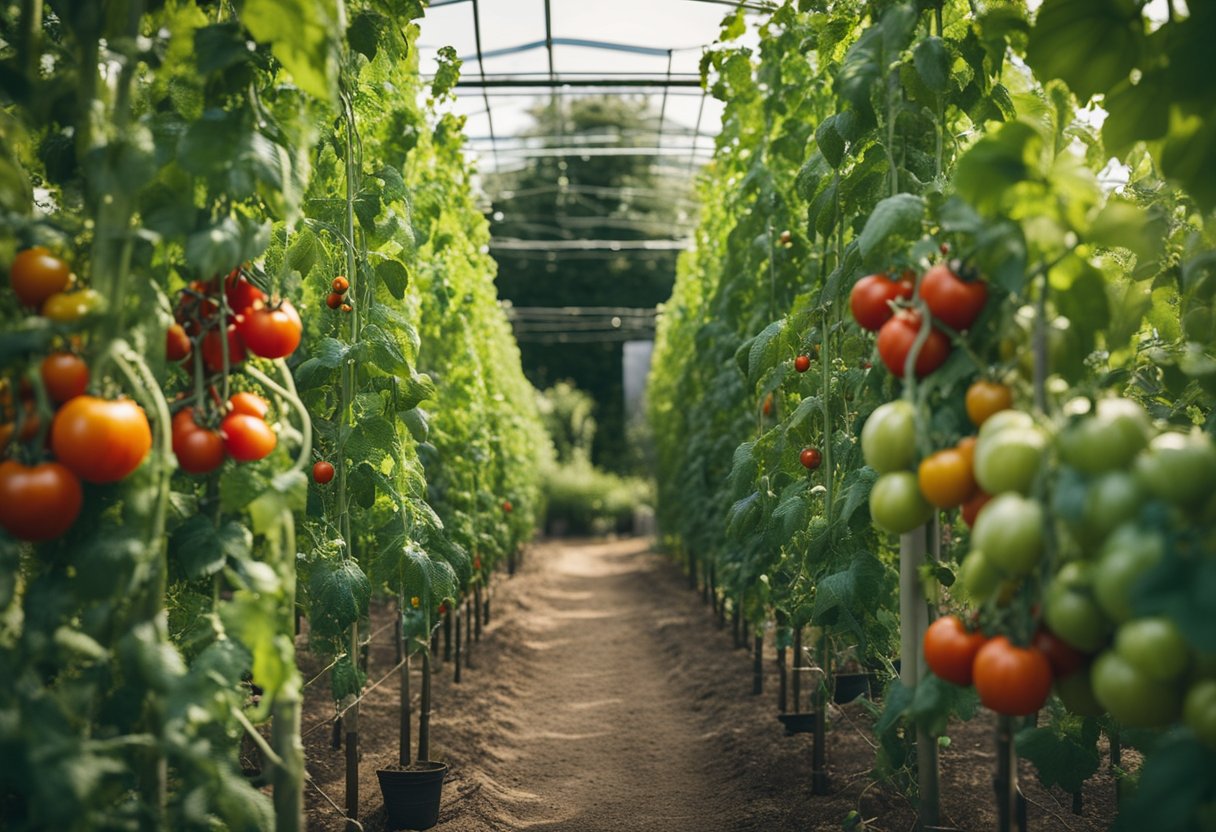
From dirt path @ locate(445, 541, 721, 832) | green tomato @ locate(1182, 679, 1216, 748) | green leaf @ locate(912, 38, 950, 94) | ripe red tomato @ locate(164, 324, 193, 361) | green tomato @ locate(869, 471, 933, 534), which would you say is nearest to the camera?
green tomato @ locate(1182, 679, 1216, 748)

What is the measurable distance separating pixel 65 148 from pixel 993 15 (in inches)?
62.0

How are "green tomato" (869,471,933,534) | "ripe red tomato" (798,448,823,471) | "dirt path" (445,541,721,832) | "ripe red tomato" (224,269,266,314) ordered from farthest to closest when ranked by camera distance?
"dirt path" (445,541,721,832) → "ripe red tomato" (798,448,823,471) → "ripe red tomato" (224,269,266,314) → "green tomato" (869,471,933,534)

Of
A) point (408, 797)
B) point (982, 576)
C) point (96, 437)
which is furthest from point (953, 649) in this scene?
point (408, 797)

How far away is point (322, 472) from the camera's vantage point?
2.65 meters

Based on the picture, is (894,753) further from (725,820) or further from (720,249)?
(720,249)

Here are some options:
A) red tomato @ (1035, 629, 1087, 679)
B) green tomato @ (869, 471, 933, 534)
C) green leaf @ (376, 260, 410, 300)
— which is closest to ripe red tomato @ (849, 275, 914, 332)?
green tomato @ (869, 471, 933, 534)

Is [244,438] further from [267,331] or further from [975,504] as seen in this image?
[975,504]

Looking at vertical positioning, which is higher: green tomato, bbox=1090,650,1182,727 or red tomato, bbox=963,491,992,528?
red tomato, bbox=963,491,992,528

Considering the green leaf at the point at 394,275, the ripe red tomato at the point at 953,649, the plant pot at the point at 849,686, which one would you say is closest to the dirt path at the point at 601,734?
the plant pot at the point at 849,686

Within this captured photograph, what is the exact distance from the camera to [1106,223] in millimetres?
1350

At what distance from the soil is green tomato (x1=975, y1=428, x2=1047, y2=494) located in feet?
4.82

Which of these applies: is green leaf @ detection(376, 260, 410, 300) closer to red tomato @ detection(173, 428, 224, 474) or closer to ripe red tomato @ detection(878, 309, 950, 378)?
red tomato @ detection(173, 428, 224, 474)

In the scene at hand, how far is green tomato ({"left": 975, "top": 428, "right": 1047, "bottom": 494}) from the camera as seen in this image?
4.00 ft

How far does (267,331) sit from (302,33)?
0.47 metres
